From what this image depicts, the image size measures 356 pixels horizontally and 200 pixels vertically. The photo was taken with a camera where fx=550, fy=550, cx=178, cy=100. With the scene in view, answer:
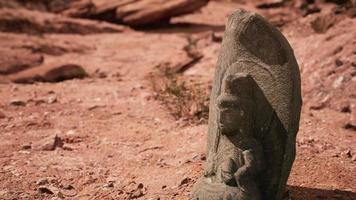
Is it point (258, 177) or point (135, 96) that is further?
point (135, 96)

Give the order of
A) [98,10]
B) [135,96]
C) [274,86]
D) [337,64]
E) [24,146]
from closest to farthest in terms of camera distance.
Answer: [274,86]
[24,146]
[337,64]
[135,96]
[98,10]

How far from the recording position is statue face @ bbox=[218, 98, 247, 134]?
3807 mm

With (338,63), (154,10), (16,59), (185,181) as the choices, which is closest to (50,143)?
(185,181)

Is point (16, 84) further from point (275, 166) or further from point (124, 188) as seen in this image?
point (275, 166)

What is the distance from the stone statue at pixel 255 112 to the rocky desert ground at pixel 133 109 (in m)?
0.64

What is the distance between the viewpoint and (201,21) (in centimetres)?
1565

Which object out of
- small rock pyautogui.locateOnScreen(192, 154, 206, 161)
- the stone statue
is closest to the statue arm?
the stone statue

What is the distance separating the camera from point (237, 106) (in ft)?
12.5

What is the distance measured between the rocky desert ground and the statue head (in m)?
0.87

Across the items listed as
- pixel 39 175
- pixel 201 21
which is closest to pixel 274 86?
pixel 39 175

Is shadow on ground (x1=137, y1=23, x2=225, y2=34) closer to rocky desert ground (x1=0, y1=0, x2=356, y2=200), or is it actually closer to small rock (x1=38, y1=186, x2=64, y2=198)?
rocky desert ground (x1=0, y1=0, x2=356, y2=200)

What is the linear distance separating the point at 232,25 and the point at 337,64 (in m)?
4.15

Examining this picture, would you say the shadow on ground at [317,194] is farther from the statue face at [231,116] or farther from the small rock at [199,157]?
the small rock at [199,157]

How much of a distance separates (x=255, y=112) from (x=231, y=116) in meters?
0.19
